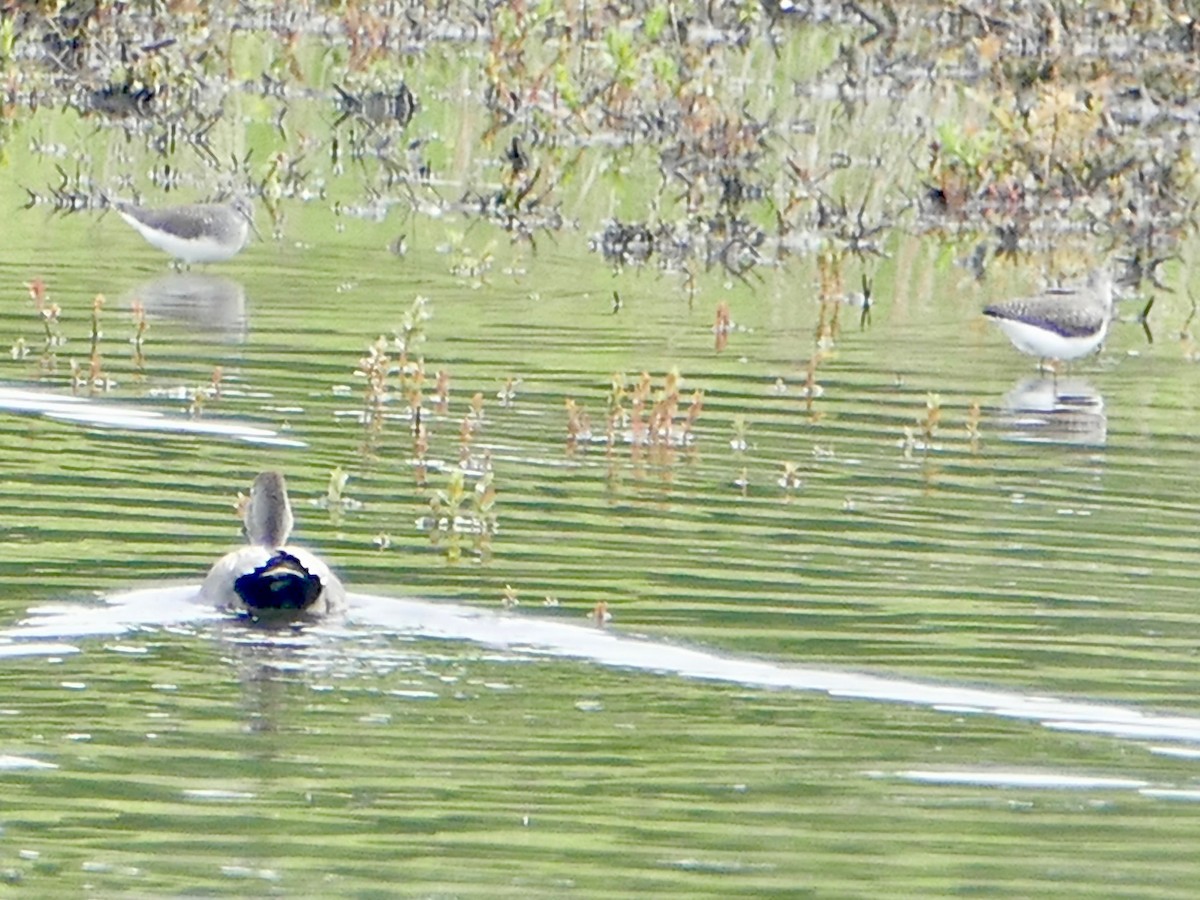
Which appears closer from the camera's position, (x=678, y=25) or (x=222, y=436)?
(x=222, y=436)

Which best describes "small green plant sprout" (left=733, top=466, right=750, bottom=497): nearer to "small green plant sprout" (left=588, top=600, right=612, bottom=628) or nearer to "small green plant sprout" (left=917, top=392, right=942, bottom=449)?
"small green plant sprout" (left=917, top=392, right=942, bottom=449)

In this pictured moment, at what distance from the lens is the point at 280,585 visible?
353 inches

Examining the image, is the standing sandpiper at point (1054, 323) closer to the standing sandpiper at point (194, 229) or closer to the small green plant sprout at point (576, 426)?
the small green plant sprout at point (576, 426)

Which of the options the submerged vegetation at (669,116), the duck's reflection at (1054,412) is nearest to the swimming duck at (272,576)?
the duck's reflection at (1054,412)

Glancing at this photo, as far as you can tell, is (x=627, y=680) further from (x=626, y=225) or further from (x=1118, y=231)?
(x=1118, y=231)

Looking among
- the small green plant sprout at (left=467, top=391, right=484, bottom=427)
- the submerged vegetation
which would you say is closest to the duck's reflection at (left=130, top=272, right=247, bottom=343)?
the small green plant sprout at (left=467, top=391, right=484, bottom=427)

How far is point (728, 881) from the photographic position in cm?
671

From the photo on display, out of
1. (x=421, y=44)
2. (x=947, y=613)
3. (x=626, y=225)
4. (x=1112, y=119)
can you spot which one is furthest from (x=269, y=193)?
(x=947, y=613)

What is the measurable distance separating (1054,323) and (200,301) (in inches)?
167

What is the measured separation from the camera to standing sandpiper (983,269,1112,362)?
1516cm

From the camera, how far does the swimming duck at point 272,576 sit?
29.6 ft

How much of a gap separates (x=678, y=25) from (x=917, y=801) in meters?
21.2

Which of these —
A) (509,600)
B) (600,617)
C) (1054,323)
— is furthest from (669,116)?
(600,617)

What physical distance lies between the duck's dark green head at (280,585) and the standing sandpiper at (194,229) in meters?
8.36
